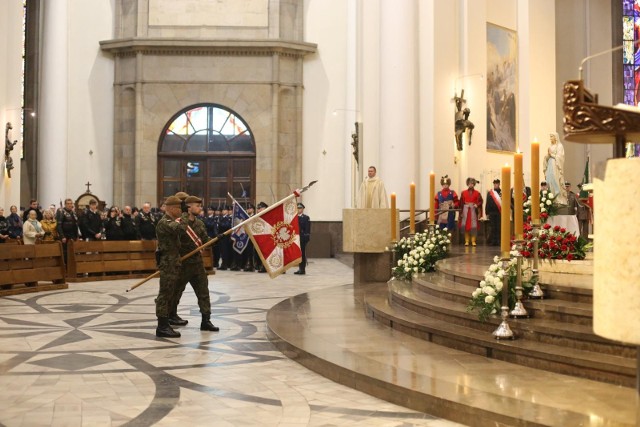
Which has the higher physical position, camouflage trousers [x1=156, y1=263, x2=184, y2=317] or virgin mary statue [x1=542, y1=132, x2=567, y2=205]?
virgin mary statue [x1=542, y1=132, x2=567, y2=205]

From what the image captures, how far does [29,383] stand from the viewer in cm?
761

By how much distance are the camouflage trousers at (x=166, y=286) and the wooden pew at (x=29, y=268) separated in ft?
19.7

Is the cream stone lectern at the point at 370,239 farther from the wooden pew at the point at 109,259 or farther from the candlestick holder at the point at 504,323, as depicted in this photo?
the candlestick holder at the point at 504,323

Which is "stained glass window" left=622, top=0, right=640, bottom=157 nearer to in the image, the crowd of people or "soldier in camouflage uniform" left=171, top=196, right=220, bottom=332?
the crowd of people

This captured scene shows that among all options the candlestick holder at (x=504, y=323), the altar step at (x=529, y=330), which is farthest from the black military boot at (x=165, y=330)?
the candlestick holder at (x=504, y=323)

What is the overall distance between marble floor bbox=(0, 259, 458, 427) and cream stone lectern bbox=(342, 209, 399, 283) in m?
2.75

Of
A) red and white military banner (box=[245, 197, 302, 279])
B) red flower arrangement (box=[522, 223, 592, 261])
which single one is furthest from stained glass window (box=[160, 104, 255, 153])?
red flower arrangement (box=[522, 223, 592, 261])

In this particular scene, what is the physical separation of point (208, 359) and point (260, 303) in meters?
5.42

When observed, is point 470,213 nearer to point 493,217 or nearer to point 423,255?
point 493,217

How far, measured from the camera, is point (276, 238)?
11.8 m

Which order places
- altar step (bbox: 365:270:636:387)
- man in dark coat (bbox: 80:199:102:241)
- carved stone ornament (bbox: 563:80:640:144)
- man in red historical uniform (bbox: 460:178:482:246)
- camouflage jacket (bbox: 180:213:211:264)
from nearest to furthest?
carved stone ornament (bbox: 563:80:640:144) < altar step (bbox: 365:270:636:387) < camouflage jacket (bbox: 180:213:211:264) < man in red historical uniform (bbox: 460:178:482:246) < man in dark coat (bbox: 80:199:102:241)

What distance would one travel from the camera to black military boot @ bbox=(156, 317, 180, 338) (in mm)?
10430

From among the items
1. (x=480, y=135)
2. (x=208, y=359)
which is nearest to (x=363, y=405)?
(x=208, y=359)

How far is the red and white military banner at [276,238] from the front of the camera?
11703mm
